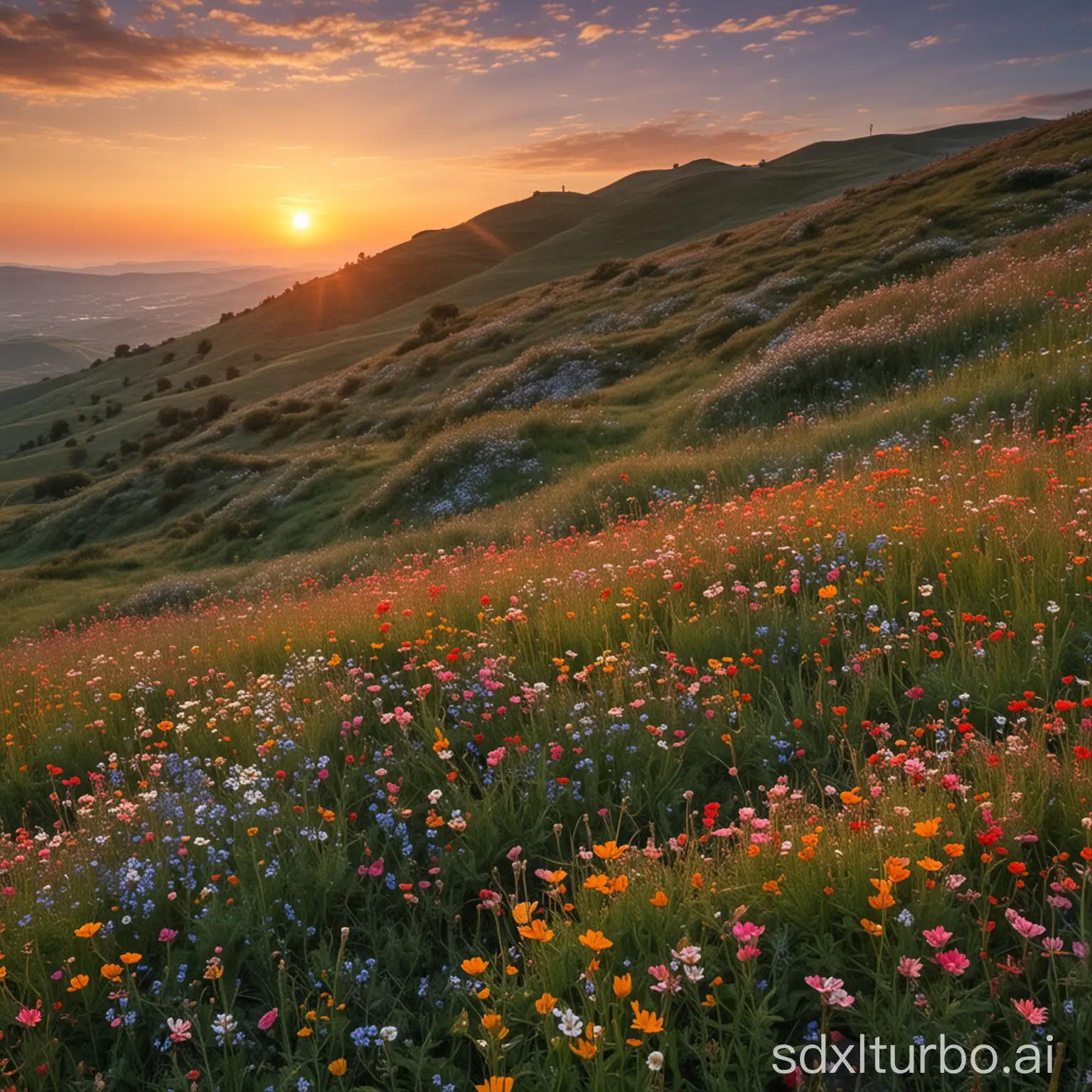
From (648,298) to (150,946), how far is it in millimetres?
46369

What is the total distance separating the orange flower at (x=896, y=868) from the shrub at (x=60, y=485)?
74.1 metres

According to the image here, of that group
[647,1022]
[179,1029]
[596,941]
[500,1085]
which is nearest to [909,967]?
[647,1022]

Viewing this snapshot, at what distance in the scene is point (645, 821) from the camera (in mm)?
4070

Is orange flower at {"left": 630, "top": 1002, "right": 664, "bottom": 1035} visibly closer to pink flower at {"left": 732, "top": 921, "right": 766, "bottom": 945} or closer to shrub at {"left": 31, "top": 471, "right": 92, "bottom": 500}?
pink flower at {"left": 732, "top": 921, "right": 766, "bottom": 945}

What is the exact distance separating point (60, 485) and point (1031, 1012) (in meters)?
76.4

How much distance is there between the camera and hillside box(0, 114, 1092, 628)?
53.9ft

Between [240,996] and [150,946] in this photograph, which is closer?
[240,996]

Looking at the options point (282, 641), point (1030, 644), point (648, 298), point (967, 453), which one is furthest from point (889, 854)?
point (648, 298)

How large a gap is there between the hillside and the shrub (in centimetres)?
122

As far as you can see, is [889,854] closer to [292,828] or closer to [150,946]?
[292,828]

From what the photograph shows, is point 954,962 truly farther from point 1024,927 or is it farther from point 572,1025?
point 572,1025

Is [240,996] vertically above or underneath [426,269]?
underneath

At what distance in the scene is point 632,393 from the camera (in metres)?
28.9

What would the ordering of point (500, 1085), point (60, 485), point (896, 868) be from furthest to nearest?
point (60, 485), point (896, 868), point (500, 1085)
